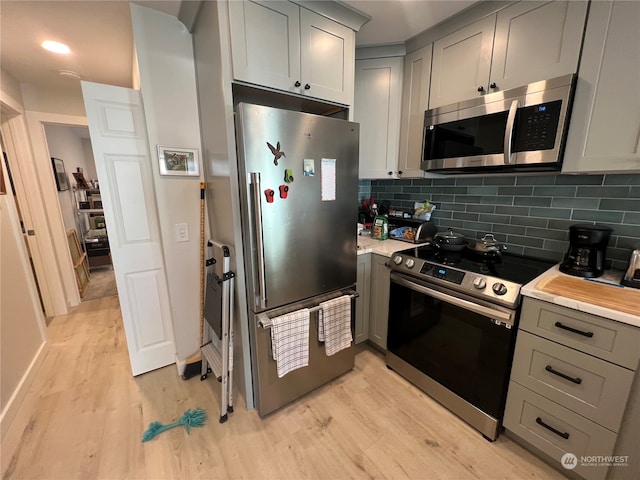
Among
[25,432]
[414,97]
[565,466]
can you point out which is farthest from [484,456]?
[25,432]

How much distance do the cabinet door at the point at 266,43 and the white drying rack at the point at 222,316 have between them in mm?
988

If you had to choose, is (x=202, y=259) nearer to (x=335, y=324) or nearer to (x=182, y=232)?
(x=182, y=232)

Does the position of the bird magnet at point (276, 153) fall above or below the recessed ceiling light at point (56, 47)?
below

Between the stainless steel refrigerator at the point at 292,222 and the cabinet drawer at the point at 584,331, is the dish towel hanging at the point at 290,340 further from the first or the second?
the cabinet drawer at the point at 584,331

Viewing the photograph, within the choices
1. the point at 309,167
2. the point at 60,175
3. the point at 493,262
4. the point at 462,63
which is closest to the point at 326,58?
the point at 309,167

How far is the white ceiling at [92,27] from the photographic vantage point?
153cm

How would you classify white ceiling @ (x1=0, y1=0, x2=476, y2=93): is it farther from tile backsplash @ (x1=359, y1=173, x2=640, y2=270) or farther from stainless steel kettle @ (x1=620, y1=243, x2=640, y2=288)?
stainless steel kettle @ (x1=620, y1=243, x2=640, y2=288)

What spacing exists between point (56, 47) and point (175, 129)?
3.90ft

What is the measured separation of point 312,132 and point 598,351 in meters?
1.68

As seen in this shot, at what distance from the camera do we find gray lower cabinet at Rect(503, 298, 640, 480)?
1.09m

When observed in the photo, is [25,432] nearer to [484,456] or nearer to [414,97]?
[484,456]

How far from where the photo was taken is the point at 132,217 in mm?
1886

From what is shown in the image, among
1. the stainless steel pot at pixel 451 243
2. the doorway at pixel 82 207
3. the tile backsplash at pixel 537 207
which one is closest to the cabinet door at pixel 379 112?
the tile backsplash at pixel 537 207

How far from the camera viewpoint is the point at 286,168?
1426mm
